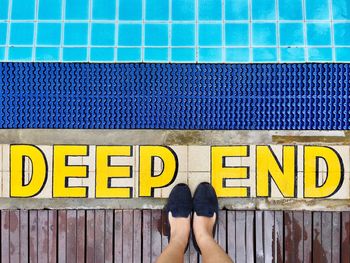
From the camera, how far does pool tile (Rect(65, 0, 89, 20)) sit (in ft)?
13.2

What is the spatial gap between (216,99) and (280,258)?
1.70 m

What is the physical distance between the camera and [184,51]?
3.99 meters

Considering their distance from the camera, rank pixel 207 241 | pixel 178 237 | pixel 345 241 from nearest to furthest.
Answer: pixel 207 241
pixel 178 237
pixel 345 241

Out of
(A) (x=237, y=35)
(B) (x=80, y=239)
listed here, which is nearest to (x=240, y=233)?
(B) (x=80, y=239)

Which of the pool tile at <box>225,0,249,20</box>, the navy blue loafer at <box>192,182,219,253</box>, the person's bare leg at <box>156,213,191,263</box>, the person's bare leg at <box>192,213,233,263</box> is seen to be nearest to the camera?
the person's bare leg at <box>192,213,233,263</box>

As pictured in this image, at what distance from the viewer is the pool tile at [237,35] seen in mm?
3994

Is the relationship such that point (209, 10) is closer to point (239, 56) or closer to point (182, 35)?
point (182, 35)

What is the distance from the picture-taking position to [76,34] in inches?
158

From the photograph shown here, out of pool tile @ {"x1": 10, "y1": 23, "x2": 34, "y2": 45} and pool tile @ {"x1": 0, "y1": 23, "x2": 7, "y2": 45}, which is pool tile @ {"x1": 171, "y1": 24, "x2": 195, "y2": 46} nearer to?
pool tile @ {"x1": 10, "y1": 23, "x2": 34, "y2": 45}

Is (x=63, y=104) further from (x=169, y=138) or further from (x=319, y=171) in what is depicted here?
(x=319, y=171)

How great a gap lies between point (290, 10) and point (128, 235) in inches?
109

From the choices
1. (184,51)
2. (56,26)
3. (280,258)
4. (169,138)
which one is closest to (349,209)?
(280,258)

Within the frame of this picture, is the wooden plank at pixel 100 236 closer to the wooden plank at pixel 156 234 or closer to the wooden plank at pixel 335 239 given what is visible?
the wooden plank at pixel 156 234

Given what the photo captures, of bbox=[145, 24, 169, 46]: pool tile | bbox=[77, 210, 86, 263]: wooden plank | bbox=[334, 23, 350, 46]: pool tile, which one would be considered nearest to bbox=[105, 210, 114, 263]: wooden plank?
bbox=[77, 210, 86, 263]: wooden plank
